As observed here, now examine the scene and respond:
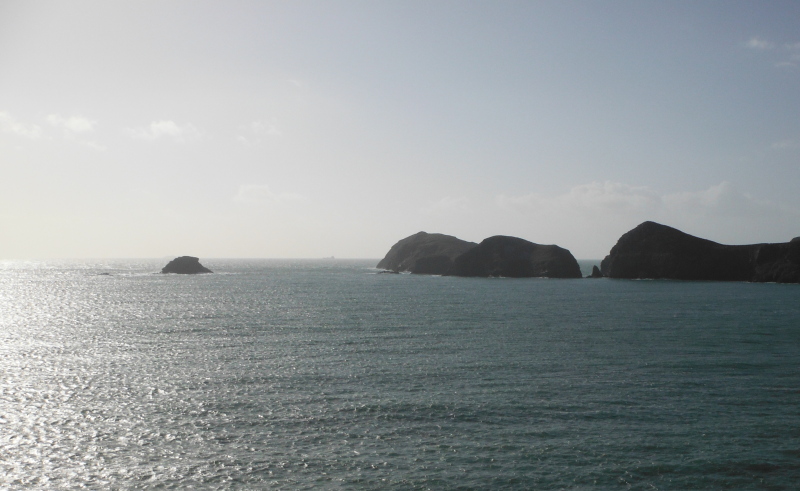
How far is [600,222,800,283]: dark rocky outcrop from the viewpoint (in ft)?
461

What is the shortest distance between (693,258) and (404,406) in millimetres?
150543

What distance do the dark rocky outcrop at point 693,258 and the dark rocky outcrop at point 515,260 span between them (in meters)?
15.3

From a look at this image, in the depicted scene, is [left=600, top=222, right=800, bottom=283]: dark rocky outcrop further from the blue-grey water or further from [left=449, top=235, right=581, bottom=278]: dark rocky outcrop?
the blue-grey water

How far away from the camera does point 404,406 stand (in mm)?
30141

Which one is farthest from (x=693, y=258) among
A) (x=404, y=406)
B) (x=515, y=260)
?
(x=404, y=406)

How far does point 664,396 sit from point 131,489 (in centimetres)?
2877

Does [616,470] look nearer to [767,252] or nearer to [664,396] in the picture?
[664,396]

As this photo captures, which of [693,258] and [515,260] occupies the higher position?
[693,258]

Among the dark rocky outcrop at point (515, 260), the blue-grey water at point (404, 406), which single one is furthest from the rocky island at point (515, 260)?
the blue-grey water at point (404, 406)

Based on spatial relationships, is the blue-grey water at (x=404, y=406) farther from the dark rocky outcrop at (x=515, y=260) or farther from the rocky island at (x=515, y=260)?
the dark rocky outcrop at (x=515, y=260)

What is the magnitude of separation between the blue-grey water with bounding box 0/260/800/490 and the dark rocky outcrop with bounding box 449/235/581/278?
11204cm

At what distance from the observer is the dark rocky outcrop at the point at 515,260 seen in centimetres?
17625

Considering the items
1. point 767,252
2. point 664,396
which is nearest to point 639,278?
point 767,252

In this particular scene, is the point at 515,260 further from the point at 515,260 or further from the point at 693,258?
the point at 693,258
